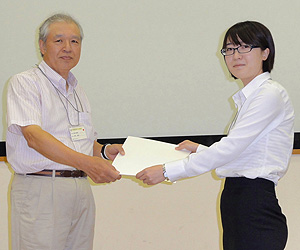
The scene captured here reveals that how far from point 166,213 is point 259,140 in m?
1.51

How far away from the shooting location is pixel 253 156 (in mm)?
1714

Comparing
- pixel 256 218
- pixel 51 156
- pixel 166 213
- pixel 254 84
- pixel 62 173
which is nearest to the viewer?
pixel 256 218

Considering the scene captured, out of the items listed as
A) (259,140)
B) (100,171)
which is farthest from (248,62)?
(100,171)

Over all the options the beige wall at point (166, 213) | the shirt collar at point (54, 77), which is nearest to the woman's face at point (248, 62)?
the shirt collar at point (54, 77)

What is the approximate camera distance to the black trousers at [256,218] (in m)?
1.65

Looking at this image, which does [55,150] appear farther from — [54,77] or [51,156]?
[54,77]

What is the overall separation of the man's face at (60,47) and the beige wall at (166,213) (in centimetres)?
117

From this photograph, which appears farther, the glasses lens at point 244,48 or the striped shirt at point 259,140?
the glasses lens at point 244,48

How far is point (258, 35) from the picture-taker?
1.82 m

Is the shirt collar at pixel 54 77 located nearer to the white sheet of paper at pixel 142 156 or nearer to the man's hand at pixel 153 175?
the white sheet of paper at pixel 142 156

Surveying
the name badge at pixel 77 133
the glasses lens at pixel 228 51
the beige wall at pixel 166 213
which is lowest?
the beige wall at pixel 166 213

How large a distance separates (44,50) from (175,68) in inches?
43.8

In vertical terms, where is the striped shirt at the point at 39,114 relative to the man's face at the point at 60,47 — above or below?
below

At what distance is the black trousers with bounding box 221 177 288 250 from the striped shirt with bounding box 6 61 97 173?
846mm
